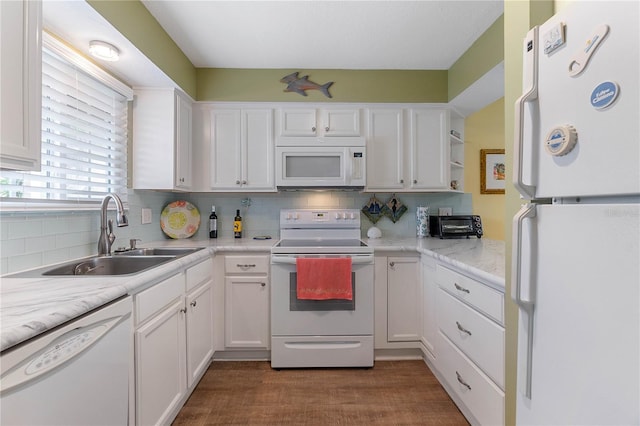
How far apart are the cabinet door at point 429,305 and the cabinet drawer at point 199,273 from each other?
5.27 feet

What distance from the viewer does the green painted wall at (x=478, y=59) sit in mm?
1932

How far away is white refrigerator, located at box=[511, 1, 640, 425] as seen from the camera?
0.63 meters

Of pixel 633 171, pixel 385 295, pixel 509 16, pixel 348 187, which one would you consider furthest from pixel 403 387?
pixel 509 16

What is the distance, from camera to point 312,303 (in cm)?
214

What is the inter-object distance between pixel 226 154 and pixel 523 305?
2354 millimetres

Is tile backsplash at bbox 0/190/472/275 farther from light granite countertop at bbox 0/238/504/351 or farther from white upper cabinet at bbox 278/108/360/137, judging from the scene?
white upper cabinet at bbox 278/108/360/137

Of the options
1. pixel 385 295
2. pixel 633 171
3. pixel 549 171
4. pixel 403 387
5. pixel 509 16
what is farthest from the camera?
pixel 385 295

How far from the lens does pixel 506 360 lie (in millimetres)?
1196

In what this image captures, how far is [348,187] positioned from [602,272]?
1899 millimetres

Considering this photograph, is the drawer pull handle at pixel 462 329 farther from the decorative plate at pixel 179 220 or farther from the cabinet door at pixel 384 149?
the decorative plate at pixel 179 220

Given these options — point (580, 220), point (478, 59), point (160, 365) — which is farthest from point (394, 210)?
point (160, 365)

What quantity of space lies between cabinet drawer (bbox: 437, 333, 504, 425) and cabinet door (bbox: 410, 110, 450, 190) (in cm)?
132

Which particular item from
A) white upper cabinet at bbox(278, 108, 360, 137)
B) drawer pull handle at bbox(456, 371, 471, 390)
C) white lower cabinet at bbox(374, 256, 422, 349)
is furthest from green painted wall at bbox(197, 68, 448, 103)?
drawer pull handle at bbox(456, 371, 471, 390)

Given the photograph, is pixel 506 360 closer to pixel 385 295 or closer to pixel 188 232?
pixel 385 295
